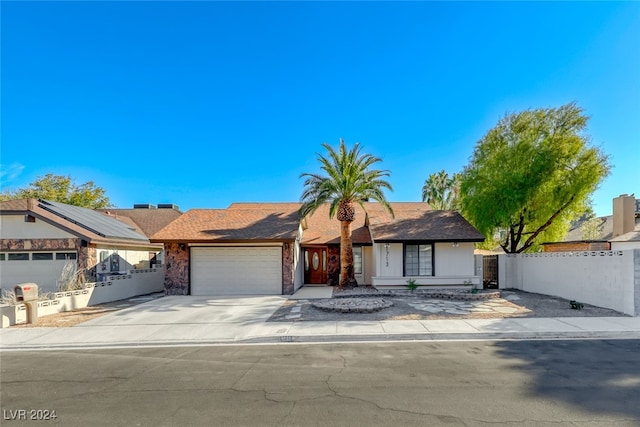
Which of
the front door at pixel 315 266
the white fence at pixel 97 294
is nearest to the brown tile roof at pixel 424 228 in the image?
the front door at pixel 315 266

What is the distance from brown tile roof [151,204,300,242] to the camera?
17.2 m

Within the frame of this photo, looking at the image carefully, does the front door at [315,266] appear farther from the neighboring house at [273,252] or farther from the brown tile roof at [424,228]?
the brown tile roof at [424,228]

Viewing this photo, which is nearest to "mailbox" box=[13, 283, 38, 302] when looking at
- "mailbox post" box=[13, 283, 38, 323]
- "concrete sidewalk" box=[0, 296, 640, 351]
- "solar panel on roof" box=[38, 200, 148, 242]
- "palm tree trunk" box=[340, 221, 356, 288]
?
"mailbox post" box=[13, 283, 38, 323]

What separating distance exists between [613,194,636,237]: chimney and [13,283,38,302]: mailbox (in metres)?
34.1

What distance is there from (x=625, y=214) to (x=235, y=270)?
27849 millimetres

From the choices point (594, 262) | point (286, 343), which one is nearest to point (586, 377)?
point (286, 343)

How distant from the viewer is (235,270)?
1759cm

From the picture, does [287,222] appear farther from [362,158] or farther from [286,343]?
[286,343]

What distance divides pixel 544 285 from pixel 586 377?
1176 centimetres

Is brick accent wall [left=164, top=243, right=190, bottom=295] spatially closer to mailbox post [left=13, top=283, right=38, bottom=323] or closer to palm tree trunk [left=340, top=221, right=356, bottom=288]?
mailbox post [left=13, top=283, right=38, bottom=323]

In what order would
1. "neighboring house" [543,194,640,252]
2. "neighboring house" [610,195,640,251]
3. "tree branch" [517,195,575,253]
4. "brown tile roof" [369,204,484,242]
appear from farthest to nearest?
"neighboring house" [610,195,640,251], "neighboring house" [543,194,640,252], "tree branch" [517,195,575,253], "brown tile roof" [369,204,484,242]

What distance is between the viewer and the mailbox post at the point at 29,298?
1093 cm

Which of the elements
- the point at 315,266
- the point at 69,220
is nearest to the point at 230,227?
the point at 315,266

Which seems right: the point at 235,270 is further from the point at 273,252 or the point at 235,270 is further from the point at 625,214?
the point at 625,214
